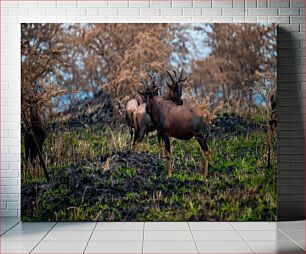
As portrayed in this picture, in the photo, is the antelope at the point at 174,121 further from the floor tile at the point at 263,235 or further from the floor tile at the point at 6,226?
the floor tile at the point at 6,226

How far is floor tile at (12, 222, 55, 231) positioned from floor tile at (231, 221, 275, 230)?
1.78 m

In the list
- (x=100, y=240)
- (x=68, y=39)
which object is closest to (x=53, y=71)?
(x=68, y=39)

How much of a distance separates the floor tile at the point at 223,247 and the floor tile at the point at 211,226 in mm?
633

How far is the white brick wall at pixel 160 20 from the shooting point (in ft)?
19.7

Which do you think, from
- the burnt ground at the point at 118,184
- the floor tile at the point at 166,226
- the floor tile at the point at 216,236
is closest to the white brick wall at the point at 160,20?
the burnt ground at the point at 118,184

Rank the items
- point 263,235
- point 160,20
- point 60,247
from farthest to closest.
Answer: point 160,20 < point 263,235 < point 60,247

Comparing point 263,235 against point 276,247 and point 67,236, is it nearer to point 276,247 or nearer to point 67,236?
point 276,247

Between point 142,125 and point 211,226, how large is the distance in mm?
1192

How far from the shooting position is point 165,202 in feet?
19.3

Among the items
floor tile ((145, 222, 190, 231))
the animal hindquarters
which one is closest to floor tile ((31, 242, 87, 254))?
floor tile ((145, 222, 190, 231))

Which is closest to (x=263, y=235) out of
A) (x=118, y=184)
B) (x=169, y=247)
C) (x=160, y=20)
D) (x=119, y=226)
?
(x=169, y=247)

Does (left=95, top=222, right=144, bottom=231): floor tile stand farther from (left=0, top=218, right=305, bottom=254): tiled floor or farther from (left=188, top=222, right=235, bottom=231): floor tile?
(left=188, top=222, right=235, bottom=231): floor tile

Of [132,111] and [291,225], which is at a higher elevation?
[132,111]

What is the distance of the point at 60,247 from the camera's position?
15.7 feet
